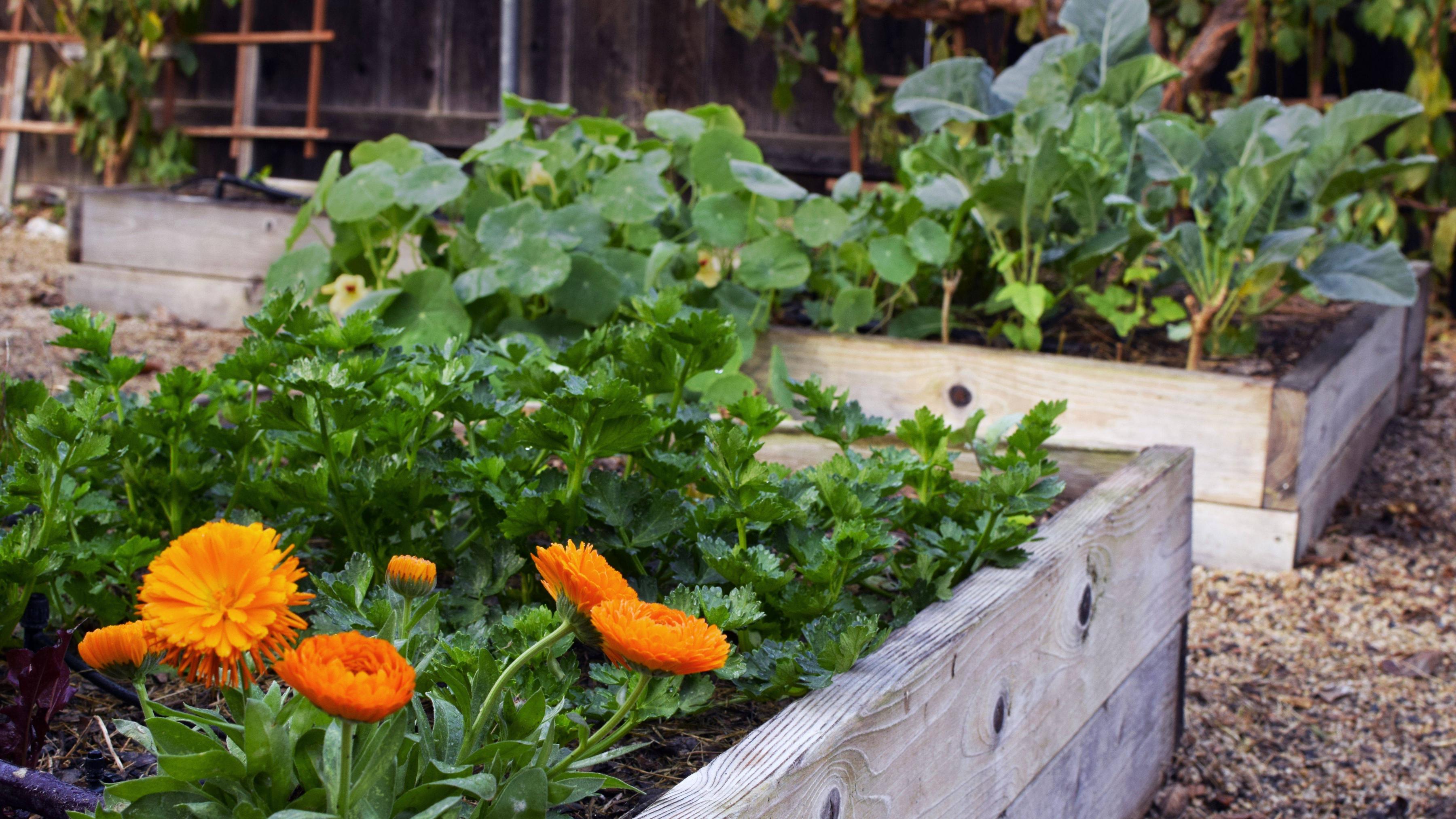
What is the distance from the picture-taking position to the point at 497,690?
545 mm

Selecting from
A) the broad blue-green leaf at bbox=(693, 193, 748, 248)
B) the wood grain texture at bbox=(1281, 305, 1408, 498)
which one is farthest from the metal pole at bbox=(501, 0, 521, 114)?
the wood grain texture at bbox=(1281, 305, 1408, 498)

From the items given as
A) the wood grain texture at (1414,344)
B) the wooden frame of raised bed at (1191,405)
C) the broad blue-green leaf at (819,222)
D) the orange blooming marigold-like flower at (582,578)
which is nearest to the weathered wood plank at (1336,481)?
the wooden frame of raised bed at (1191,405)

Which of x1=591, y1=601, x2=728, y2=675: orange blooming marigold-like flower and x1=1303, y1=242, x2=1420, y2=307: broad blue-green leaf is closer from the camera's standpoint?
x1=591, y1=601, x2=728, y2=675: orange blooming marigold-like flower

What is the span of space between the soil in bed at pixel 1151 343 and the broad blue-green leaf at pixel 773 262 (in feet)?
1.04

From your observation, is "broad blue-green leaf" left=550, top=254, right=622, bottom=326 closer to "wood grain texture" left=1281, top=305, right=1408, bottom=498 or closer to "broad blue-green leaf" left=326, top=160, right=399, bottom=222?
"broad blue-green leaf" left=326, top=160, right=399, bottom=222

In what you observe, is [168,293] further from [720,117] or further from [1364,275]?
[1364,275]

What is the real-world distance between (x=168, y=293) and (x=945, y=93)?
2.18m

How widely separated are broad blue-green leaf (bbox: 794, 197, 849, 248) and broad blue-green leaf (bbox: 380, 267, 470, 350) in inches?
22.9

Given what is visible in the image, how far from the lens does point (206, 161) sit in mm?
5992

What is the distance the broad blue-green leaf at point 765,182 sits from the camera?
1874 mm

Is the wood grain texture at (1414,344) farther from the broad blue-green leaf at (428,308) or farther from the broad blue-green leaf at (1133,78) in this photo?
the broad blue-green leaf at (428,308)

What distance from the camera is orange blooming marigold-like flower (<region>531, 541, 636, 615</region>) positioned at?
0.53 meters

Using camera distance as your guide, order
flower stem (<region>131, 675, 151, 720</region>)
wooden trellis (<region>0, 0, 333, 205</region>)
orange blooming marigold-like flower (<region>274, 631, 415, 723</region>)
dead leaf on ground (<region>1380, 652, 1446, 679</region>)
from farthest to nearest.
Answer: wooden trellis (<region>0, 0, 333, 205</region>), dead leaf on ground (<region>1380, 652, 1446, 679</region>), flower stem (<region>131, 675, 151, 720</region>), orange blooming marigold-like flower (<region>274, 631, 415, 723</region>)

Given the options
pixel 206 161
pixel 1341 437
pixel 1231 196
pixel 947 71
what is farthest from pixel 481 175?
pixel 206 161
